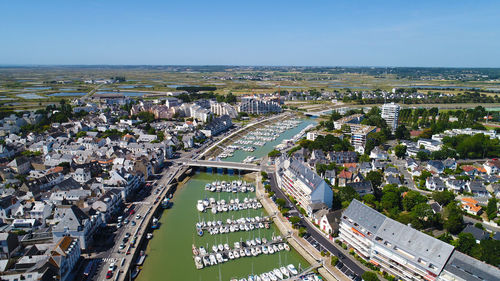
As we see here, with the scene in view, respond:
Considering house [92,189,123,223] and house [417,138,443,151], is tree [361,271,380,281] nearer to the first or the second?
house [92,189,123,223]

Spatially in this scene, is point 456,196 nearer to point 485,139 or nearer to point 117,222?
point 485,139

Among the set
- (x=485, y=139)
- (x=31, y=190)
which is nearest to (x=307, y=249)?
(x=31, y=190)

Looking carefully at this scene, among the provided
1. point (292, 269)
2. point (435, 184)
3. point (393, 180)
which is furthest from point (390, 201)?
point (292, 269)

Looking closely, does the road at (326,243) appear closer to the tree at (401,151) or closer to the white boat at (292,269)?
the white boat at (292,269)

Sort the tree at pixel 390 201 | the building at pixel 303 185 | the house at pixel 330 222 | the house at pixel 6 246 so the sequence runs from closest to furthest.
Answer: the house at pixel 6 246 → the house at pixel 330 222 → the building at pixel 303 185 → the tree at pixel 390 201

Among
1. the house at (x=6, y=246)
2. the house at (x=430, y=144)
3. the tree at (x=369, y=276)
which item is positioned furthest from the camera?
the house at (x=430, y=144)

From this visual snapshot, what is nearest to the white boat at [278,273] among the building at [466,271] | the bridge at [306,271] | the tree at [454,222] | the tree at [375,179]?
the bridge at [306,271]

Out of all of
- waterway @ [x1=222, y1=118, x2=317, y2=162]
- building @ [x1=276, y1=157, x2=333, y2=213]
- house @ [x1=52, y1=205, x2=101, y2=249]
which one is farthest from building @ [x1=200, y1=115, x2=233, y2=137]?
house @ [x1=52, y1=205, x2=101, y2=249]
